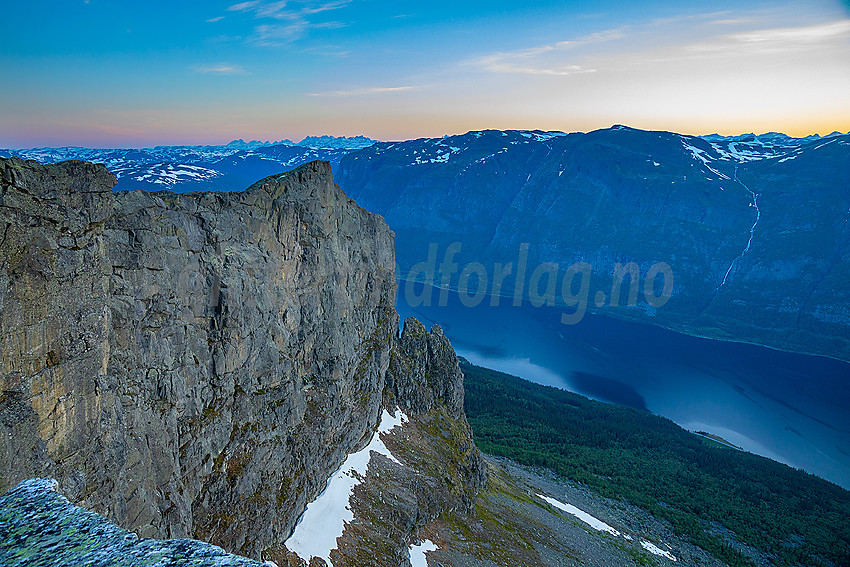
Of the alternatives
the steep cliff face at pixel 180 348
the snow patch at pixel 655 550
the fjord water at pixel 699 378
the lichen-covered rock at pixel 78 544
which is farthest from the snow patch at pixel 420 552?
the fjord water at pixel 699 378

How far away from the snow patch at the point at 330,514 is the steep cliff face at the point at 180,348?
1.08m

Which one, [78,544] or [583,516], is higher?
[78,544]

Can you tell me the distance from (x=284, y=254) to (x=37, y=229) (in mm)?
18753

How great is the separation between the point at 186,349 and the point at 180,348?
523 mm

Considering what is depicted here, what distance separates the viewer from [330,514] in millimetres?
39656

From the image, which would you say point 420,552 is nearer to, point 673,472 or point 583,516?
point 583,516

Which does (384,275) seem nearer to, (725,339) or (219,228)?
(219,228)

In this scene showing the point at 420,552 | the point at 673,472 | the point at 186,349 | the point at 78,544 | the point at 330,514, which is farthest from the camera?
the point at 673,472

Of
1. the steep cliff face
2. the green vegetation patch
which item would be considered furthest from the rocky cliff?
the green vegetation patch

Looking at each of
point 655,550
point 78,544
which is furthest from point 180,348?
point 655,550

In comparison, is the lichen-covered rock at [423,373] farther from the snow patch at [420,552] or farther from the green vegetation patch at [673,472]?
the green vegetation patch at [673,472]

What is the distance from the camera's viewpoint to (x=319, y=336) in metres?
43.0

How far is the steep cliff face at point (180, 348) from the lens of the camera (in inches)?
759

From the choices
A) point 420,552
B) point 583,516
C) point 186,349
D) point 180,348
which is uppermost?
point 180,348
